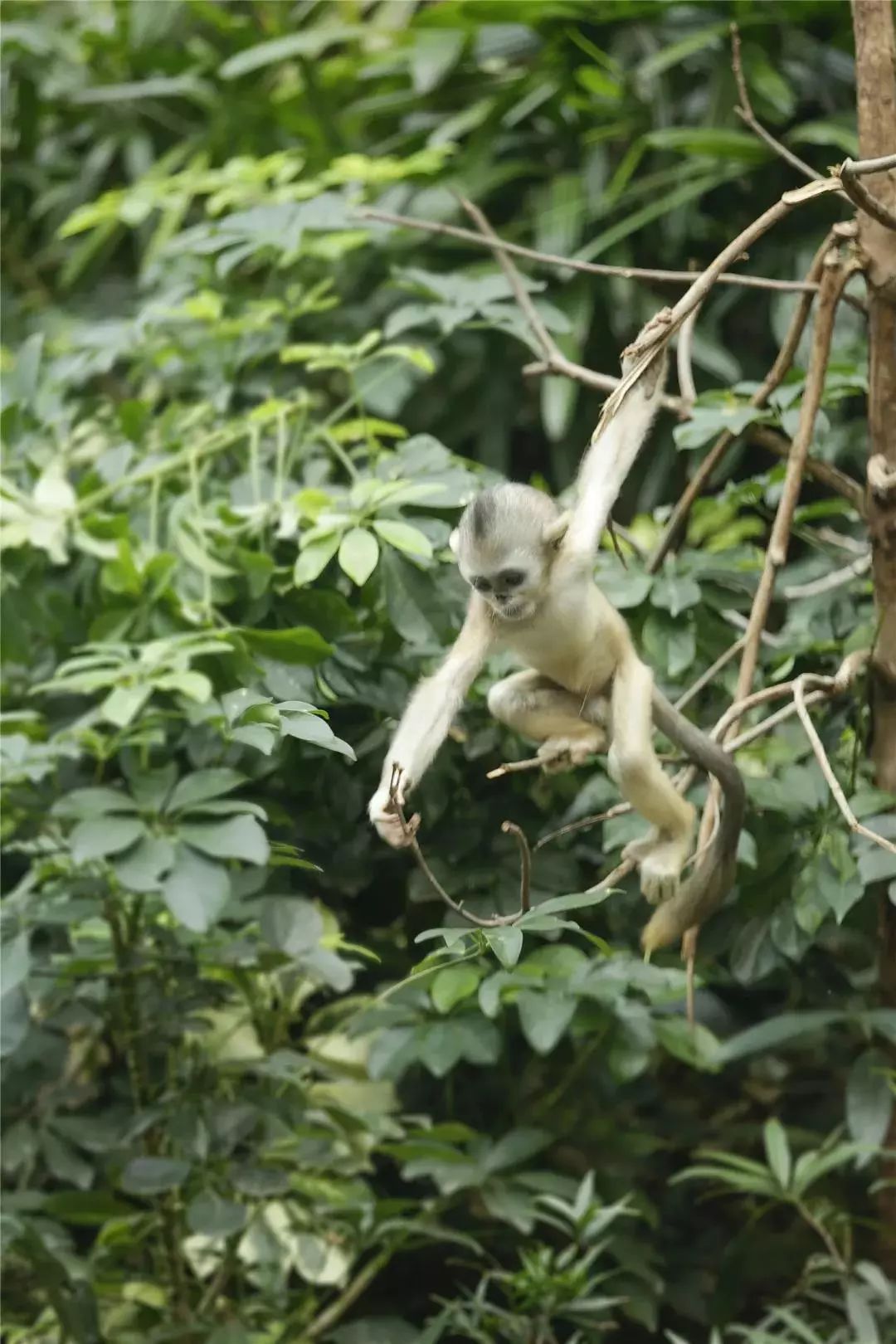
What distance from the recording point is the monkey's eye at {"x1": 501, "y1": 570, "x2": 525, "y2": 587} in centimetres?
132

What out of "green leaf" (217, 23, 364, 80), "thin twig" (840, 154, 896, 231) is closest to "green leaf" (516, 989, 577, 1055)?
"thin twig" (840, 154, 896, 231)

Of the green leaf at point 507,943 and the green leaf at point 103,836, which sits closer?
the green leaf at point 507,943

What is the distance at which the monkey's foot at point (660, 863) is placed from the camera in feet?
4.87

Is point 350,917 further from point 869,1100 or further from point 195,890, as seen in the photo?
point 869,1100

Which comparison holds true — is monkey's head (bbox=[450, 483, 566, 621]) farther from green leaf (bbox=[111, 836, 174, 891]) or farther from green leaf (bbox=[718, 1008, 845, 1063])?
green leaf (bbox=[718, 1008, 845, 1063])

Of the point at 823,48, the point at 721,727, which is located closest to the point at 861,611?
the point at 721,727

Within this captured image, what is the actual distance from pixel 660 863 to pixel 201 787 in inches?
22.4

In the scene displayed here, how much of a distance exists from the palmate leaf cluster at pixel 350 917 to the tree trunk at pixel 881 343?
0.05 m

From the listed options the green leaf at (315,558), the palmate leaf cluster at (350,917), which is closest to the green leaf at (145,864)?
the palmate leaf cluster at (350,917)

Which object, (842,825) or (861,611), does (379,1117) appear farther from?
(861,611)

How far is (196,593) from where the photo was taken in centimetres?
202

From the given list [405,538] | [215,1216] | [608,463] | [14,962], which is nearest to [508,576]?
[608,463]

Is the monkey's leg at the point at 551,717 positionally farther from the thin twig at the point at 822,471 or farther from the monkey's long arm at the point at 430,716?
the thin twig at the point at 822,471

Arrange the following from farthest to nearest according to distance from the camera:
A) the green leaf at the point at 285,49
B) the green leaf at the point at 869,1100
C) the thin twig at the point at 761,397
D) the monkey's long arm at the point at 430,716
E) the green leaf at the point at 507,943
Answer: the green leaf at the point at 285,49 < the green leaf at the point at 869,1100 < the thin twig at the point at 761,397 < the monkey's long arm at the point at 430,716 < the green leaf at the point at 507,943
